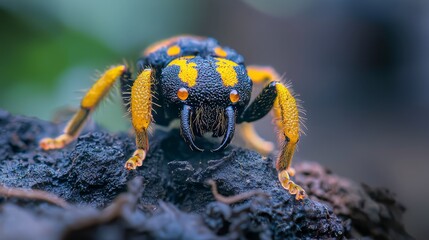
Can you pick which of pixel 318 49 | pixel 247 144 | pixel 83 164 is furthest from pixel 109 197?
pixel 318 49

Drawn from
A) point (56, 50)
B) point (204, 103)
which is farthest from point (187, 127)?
point (56, 50)

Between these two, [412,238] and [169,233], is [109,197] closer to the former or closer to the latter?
[169,233]

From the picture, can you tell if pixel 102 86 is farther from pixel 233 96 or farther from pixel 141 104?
pixel 233 96

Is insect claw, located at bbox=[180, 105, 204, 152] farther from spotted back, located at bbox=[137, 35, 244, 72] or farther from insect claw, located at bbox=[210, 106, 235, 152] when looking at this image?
spotted back, located at bbox=[137, 35, 244, 72]

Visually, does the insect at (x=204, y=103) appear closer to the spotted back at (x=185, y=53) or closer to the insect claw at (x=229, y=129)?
the insect claw at (x=229, y=129)

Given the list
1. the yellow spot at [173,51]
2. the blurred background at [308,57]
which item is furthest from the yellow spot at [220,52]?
the blurred background at [308,57]

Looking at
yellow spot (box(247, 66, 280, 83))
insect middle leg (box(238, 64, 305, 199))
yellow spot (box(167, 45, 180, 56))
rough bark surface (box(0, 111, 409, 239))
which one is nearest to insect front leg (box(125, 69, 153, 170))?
rough bark surface (box(0, 111, 409, 239))
